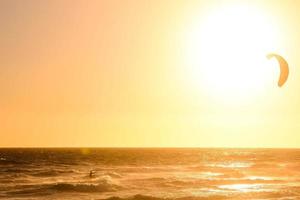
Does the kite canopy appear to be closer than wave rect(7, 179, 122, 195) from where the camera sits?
Yes

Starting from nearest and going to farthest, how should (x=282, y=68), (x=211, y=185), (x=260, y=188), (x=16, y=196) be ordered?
(x=282, y=68)
(x=16, y=196)
(x=260, y=188)
(x=211, y=185)

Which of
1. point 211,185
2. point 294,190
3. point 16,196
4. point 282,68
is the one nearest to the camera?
point 282,68

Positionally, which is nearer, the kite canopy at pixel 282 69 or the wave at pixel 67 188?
the kite canopy at pixel 282 69

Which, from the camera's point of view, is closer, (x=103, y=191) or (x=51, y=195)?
(x=51, y=195)

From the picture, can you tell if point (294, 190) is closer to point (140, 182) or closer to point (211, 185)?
point (211, 185)

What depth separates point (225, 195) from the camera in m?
35.1

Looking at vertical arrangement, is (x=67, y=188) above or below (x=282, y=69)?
below

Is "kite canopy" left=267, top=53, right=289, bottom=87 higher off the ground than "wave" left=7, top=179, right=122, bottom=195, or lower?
higher

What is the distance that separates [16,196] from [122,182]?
1259 centimetres

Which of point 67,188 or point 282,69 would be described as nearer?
point 282,69

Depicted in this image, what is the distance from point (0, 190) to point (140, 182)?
12.5 meters

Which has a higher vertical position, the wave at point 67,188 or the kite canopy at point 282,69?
the kite canopy at point 282,69

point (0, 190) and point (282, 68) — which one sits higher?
point (282, 68)

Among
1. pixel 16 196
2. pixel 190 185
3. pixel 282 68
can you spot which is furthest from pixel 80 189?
pixel 282 68
